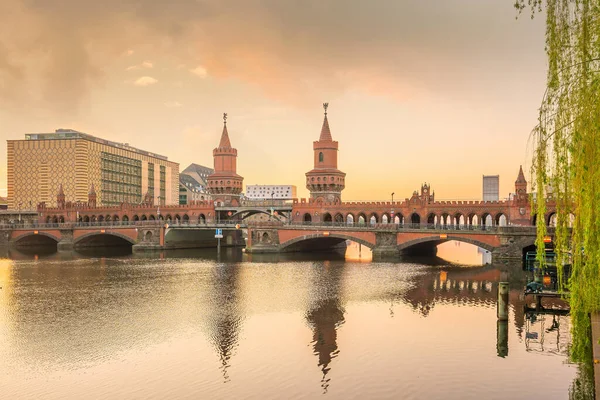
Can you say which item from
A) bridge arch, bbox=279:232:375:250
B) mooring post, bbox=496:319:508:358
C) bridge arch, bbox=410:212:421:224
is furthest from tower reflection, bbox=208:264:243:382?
bridge arch, bbox=410:212:421:224

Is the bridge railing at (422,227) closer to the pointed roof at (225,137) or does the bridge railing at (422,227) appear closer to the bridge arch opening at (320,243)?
the bridge arch opening at (320,243)

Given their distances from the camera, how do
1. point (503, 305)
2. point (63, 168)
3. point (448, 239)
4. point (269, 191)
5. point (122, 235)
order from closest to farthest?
point (503, 305), point (448, 239), point (122, 235), point (63, 168), point (269, 191)

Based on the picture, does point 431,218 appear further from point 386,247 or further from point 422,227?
point 386,247

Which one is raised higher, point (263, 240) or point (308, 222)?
point (308, 222)

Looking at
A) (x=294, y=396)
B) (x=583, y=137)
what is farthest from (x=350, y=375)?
(x=583, y=137)

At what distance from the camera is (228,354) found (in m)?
27.8

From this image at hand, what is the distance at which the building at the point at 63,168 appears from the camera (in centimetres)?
14438

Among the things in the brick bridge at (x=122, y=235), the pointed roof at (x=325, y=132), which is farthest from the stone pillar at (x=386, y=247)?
the pointed roof at (x=325, y=132)

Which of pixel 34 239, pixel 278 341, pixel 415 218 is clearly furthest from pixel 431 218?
pixel 34 239

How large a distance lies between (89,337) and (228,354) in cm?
885

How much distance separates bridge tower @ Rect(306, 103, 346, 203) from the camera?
336 feet

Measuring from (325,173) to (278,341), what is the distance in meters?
73.3

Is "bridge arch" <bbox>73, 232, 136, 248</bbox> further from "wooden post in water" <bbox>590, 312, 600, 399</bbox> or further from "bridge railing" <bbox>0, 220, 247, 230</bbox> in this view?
"wooden post in water" <bbox>590, 312, 600, 399</bbox>

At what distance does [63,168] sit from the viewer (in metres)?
146
